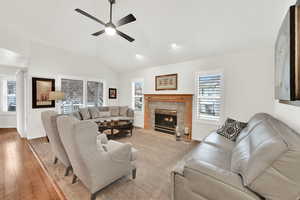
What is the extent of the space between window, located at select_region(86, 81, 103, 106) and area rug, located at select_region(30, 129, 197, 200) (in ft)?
8.08

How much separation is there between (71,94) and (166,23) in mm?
4416

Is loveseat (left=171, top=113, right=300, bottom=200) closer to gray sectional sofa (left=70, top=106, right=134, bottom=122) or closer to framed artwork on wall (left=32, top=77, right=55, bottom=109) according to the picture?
gray sectional sofa (left=70, top=106, right=134, bottom=122)

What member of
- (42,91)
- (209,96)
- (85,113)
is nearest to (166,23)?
(209,96)

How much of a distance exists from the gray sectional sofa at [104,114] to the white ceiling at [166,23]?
8.03 ft

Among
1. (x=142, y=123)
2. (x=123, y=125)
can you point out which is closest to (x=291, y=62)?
(x=123, y=125)

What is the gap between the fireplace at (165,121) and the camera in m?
4.93

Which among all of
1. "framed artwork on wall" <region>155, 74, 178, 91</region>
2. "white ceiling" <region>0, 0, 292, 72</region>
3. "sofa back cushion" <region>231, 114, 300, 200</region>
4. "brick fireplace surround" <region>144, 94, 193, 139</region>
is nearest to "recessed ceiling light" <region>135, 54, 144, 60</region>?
"white ceiling" <region>0, 0, 292, 72</region>

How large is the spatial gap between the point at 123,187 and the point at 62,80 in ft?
15.1

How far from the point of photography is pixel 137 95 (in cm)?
623

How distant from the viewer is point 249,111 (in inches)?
137

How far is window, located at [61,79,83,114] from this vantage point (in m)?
5.11

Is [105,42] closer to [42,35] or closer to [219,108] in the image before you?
[42,35]

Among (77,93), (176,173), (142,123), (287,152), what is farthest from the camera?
(142,123)

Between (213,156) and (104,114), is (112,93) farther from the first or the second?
(213,156)
